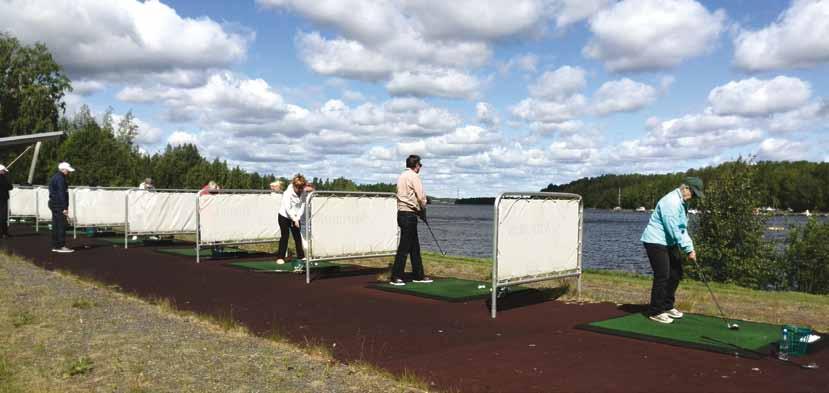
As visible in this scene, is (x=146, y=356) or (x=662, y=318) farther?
(x=662, y=318)

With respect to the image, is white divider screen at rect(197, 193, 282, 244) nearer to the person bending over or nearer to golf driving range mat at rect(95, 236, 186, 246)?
the person bending over

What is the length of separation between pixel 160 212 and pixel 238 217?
13.5 feet

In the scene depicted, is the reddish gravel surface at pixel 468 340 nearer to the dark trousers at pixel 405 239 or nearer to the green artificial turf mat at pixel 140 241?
the dark trousers at pixel 405 239

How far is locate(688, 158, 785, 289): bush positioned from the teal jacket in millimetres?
16845

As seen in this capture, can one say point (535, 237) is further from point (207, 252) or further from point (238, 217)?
point (207, 252)

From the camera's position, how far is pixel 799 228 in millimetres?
26578

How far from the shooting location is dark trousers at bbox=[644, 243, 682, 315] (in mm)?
8469

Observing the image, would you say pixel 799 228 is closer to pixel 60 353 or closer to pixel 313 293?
pixel 313 293

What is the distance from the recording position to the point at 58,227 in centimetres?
1733

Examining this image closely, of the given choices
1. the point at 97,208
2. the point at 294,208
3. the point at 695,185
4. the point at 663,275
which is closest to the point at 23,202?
the point at 97,208

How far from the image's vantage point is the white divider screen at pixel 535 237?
29.8 ft

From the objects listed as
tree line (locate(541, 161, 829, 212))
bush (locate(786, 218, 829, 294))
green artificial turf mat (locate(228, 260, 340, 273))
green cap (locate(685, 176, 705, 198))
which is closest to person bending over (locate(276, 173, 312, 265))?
green artificial turf mat (locate(228, 260, 340, 273))

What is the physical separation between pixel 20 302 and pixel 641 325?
851cm

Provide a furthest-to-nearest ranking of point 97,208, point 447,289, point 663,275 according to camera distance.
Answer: point 97,208 < point 447,289 < point 663,275
